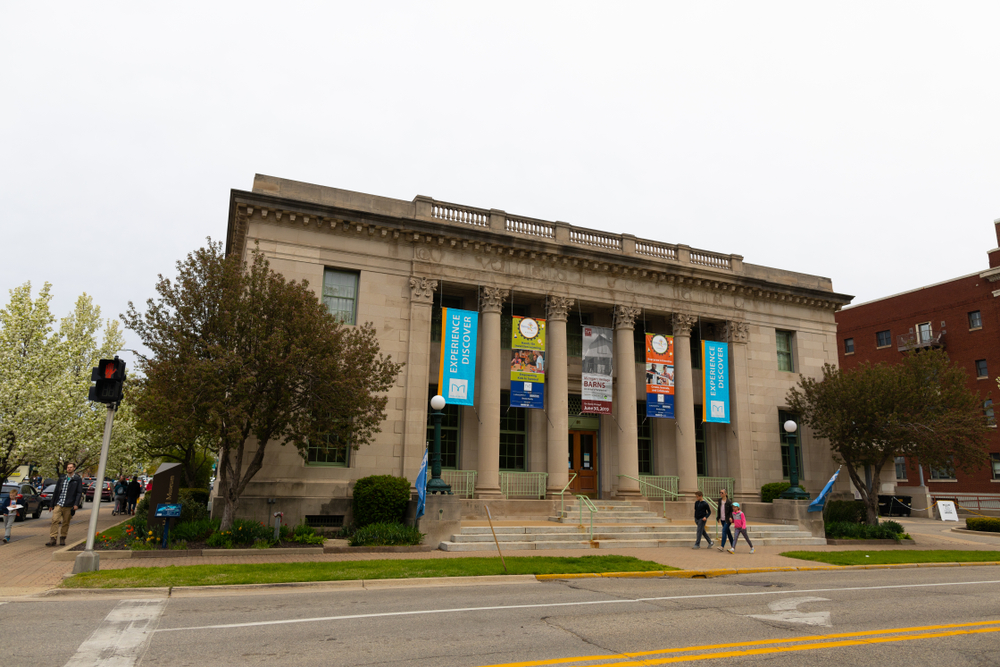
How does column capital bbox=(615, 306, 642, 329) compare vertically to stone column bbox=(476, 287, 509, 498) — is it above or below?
above

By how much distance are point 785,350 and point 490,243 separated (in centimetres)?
1609

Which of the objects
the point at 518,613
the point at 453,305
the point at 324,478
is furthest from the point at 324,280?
the point at 518,613

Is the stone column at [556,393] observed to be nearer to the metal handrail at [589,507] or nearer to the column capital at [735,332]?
the metal handrail at [589,507]

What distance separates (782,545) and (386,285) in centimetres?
1630

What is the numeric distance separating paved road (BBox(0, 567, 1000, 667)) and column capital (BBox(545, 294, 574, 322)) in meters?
13.8

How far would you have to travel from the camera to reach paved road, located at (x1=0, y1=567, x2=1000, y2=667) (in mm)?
6895

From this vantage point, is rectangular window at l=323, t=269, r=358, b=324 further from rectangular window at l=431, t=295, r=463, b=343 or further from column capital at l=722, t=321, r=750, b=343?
column capital at l=722, t=321, r=750, b=343

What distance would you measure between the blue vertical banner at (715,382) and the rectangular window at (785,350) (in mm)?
4356

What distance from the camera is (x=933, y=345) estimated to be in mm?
49125

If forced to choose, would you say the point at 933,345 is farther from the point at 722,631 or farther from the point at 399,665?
the point at 399,665

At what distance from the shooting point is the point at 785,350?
30547mm

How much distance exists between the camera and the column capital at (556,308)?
25.2 m

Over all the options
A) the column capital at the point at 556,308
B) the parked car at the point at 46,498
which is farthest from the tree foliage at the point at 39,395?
the column capital at the point at 556,308

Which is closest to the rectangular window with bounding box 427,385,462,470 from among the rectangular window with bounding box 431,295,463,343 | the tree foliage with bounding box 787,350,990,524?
the rectangular window with bounding box 431,295,463,343
